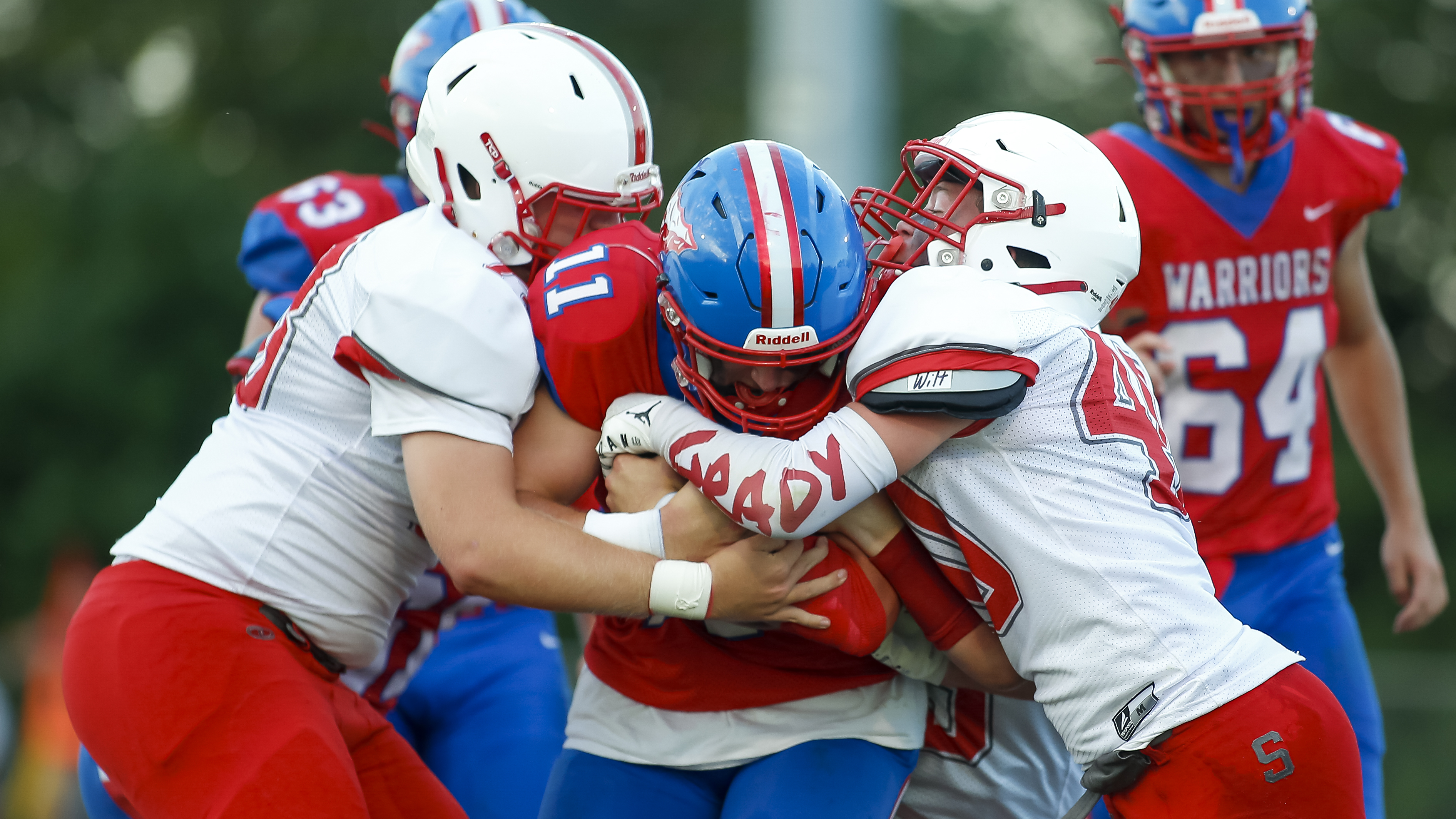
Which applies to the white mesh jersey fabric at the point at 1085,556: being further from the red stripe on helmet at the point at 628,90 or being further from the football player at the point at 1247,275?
the football player at the point at 1247,275

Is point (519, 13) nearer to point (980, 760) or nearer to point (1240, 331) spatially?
point (1240, 331)

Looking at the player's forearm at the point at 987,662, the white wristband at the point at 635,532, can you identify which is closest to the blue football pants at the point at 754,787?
the player's forearm at the point at 987,662

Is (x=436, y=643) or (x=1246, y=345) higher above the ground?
(x=1246, y=345)

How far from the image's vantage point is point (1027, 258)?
2.85 metres

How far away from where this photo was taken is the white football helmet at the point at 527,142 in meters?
3.05

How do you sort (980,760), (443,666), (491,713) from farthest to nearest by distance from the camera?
1. (443,666)
2. (491,713)
3. (980,760)

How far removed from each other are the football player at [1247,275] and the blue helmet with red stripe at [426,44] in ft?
6.07

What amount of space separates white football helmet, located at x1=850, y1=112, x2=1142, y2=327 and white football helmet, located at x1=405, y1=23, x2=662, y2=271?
0.55 m

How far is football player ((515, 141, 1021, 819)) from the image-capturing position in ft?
8.61

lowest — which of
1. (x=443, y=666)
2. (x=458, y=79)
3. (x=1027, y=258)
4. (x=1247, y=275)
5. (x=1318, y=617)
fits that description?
(x=1318, y=617)

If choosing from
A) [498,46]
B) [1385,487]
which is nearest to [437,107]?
[498,46]

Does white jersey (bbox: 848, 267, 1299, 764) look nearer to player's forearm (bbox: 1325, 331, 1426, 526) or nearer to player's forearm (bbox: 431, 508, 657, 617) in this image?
player's forearm (bbox: 431, 508, 657, 617)

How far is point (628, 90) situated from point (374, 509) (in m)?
1.06

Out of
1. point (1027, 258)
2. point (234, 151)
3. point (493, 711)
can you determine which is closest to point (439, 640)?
point (493, 711)
